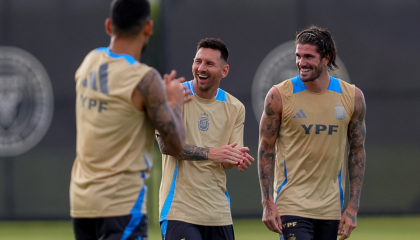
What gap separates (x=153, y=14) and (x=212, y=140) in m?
3.69

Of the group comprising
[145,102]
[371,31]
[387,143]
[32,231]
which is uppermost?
[371,31]

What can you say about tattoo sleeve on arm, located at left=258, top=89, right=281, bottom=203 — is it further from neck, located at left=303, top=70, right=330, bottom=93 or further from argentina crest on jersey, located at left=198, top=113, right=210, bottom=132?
argentina crest on jersey, located at left=198, top=113, right=210, bottom=132

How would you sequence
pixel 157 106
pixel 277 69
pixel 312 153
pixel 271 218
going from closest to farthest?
pixel 157 106 → pixel 271 218 → pixel 312 153 → pixel 277 69

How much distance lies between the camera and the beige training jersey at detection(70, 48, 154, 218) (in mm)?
2957

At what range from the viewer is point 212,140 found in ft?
15.1

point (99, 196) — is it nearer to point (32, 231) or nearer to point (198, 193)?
point (198, 193)

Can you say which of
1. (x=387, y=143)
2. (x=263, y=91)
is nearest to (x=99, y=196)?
(x=263, y=91)

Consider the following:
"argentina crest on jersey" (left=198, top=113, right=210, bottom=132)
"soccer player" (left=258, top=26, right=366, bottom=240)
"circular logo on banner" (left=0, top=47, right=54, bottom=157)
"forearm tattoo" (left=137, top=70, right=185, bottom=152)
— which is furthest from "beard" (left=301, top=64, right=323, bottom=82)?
"circular logo on banner" (left=0, top=47, right=54, bottom=157)

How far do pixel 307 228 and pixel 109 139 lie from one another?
1.93m

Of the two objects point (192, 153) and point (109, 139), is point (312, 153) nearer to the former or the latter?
A: point (192, 153)

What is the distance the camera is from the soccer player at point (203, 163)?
435 centimetres

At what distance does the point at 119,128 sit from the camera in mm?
2971

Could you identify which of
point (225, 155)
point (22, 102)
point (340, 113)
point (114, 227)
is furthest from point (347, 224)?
point (22, 102)

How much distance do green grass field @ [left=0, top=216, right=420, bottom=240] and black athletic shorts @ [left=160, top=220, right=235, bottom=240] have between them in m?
2.89
